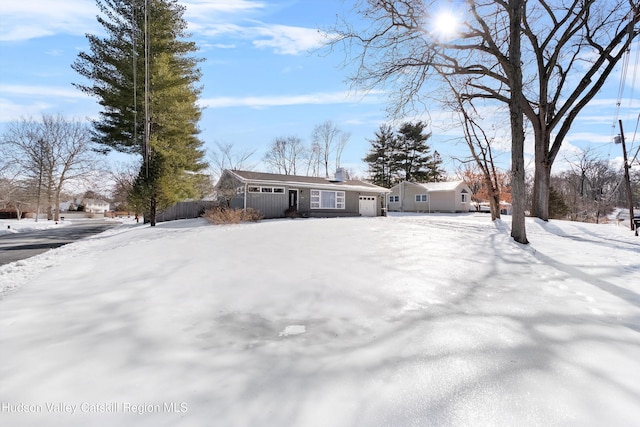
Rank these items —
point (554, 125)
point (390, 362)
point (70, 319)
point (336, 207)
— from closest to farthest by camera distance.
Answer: point (390, 362) < point (70, 319) < point (554, 125) < point (336, 207)

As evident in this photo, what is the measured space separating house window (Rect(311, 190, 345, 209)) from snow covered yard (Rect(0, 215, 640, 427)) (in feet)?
48.6

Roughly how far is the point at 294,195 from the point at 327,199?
257 centimetres

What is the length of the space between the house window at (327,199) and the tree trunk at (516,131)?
13.3 metres

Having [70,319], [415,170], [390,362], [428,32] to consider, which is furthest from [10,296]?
[415,170]

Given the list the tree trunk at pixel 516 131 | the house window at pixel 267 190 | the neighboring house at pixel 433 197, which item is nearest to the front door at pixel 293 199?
the house window at pixel 267 190

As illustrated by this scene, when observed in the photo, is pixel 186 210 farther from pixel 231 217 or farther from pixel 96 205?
pixel 96 205

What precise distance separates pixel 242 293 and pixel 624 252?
8838 mm

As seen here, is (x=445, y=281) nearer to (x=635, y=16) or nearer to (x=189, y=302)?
(x=189, y=302)

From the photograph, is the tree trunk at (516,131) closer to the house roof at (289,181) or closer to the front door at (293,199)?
the house roof at (289,181)

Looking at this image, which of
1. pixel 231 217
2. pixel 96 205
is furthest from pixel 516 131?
pixel 96 205

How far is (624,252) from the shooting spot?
6969 mm

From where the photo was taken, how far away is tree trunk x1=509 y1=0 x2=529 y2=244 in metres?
8.03

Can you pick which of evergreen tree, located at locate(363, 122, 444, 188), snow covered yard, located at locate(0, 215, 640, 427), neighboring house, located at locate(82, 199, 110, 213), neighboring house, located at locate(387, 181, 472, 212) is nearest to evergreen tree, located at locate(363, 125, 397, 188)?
evergreen tree, located at locate(363, 122, 444, 188)

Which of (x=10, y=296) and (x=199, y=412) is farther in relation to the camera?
(x=10, y=296)
